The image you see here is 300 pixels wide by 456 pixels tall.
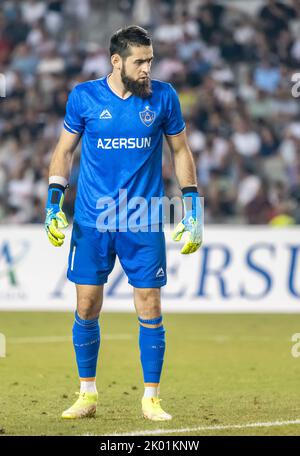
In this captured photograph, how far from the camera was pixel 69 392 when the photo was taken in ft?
27.3

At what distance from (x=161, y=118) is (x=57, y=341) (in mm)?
5402

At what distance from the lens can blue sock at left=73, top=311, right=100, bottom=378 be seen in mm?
7145

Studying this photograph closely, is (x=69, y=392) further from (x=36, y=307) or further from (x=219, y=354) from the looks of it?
(x=36, y=307)

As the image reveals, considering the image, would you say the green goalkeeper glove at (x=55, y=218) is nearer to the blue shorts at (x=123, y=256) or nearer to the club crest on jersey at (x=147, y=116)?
the blue shorts at (x=123, y=256)

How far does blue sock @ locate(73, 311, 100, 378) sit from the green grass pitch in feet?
1.09

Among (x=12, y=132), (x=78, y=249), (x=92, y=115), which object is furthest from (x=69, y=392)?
(x=12, y=132)

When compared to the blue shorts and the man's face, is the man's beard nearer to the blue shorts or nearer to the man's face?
the man's face

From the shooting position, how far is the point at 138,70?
272 inches

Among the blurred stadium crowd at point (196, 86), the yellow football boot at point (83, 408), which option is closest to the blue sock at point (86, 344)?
the yellow football boot at point (83, 408)

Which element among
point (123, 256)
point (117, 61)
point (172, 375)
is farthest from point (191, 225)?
point (172, 375)

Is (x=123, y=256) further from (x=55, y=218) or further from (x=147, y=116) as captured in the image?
(x=147, y=116)

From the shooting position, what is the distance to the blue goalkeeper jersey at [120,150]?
274 inches

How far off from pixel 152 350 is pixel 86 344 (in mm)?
447

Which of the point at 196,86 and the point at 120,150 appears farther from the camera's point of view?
the point at 196,86
